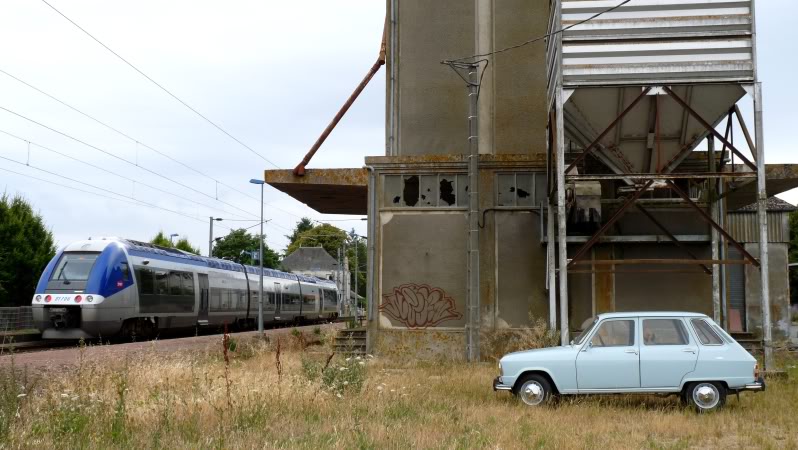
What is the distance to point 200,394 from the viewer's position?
10.9 meters

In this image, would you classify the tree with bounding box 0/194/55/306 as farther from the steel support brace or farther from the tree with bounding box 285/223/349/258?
the tree with bounding box 285/223/349/258

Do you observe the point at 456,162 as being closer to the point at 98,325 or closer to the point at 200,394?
the point at 200,394

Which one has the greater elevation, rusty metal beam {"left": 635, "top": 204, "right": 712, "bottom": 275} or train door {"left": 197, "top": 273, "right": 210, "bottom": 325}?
rusty metal beam {"left": 635, "top": 204, "right": 712, "bottom": 275}

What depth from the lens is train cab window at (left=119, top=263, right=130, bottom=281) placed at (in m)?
25.0

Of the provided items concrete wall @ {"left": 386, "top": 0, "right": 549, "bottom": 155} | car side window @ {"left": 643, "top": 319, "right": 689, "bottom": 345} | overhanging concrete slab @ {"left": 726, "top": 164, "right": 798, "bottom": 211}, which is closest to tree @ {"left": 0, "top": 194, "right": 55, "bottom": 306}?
concrete wall @ {"left": 386, "top": 0, "right": 549, "bottom": 155}

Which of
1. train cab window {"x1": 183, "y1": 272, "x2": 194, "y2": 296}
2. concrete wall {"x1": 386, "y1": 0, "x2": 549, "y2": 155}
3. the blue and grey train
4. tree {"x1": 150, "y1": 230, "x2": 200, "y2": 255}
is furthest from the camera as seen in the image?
tree {"x1": 150, "y1": 230, "x2": 200, "y2": 255}

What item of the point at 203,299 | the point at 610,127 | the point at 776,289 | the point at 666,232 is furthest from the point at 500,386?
the point at 203,299

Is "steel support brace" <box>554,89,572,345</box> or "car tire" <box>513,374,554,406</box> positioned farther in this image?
"steel support brace" <box>554,89,572,345</box>

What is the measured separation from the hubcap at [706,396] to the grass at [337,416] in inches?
9.4

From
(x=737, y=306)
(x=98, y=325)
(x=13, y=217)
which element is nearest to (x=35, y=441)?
(x=98, y=325)

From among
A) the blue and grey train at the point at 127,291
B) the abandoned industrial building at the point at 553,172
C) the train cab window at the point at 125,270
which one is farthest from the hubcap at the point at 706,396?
the train cab window at the point at 125,270

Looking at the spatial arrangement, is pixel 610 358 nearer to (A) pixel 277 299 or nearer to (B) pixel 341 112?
(B) pixel 341 112

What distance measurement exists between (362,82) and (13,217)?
27304 mm

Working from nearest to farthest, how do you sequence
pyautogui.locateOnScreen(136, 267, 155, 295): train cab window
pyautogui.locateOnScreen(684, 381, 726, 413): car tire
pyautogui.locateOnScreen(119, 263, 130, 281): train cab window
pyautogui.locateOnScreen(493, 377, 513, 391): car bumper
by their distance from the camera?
pyautogui.locateOnScreen(684, 381, 726, 413): car tire < pyautogui.locateOnScreen(493, 377, 513, 391): car bumper < pyautogui.locateOnScreen(119, 263, 130, 281): train cab window < pyautogui.locateOnScreen(136, 267, 155, 295): train cab window
